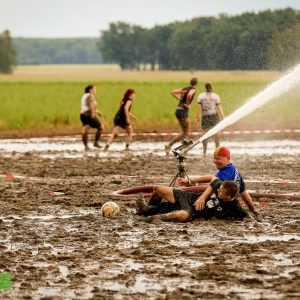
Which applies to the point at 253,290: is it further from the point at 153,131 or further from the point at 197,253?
the point at 153,131

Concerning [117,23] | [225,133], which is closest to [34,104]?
[225,133]

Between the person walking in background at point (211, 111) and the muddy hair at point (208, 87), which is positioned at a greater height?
the muddy hair at point (208, 87)

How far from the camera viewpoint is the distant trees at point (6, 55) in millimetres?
152250

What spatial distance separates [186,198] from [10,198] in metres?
3.68

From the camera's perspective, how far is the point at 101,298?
8.70m

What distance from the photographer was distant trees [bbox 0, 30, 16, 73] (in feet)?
500

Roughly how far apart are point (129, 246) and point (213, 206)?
1.98 meters

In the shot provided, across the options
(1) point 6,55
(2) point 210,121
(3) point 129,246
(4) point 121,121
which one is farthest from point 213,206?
(1) point 6,55

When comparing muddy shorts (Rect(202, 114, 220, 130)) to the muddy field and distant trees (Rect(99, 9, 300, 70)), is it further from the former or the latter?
the muddy field

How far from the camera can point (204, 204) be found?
13.0 m

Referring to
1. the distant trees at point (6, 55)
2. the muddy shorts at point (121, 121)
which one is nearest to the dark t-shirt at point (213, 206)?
the muddy shorts at point (121, 121)

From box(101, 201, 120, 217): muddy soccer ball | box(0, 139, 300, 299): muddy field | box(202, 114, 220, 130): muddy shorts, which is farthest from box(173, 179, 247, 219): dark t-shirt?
box(202, 114, 220, 130): muddy shorts

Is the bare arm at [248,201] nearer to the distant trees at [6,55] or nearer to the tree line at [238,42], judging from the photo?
the tree line at [238,42]

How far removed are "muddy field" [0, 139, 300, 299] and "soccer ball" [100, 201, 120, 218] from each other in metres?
0.11
